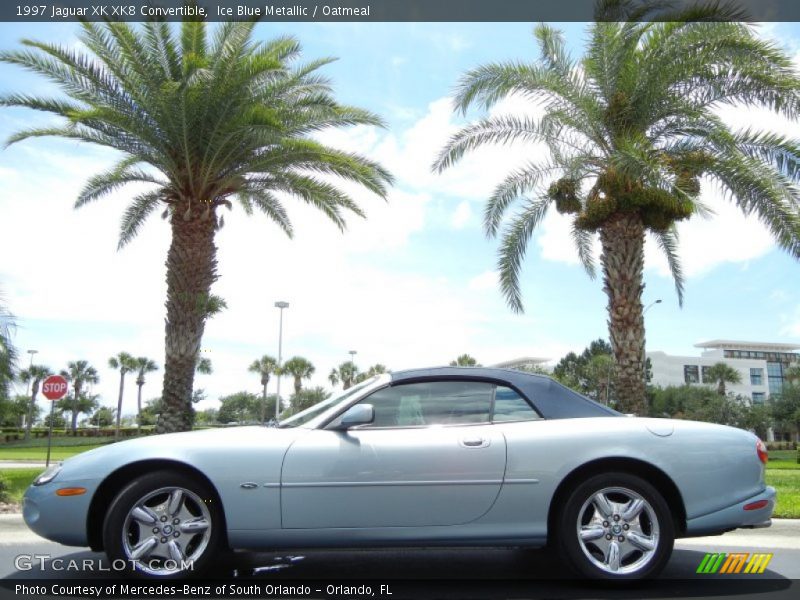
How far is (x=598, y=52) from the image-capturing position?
1277cm

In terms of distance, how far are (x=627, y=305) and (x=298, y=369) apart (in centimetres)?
5428

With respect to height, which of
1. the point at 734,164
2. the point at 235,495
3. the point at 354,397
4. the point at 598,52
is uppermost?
the point at 598,52

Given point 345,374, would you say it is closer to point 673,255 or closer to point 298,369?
point 298,369

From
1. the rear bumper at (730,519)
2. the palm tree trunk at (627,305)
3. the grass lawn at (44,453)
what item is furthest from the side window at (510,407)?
the grass lawn at (44,453)

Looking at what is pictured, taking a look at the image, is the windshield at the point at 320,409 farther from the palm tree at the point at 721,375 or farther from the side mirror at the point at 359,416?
the palm tree at the point at 721,375

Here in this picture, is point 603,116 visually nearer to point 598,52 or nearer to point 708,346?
point 598,52

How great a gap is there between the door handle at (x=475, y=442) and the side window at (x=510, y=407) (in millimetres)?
237

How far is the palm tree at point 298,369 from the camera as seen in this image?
212 ft

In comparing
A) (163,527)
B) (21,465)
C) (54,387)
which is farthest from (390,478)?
(21,465)

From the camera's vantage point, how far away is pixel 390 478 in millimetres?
4203

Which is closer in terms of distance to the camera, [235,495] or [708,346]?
[235,495]

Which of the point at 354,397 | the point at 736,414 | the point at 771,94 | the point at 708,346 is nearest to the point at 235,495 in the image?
the point at 354,397

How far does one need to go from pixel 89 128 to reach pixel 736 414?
65.0m

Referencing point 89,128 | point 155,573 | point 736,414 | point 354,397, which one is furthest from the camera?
point 736,414
